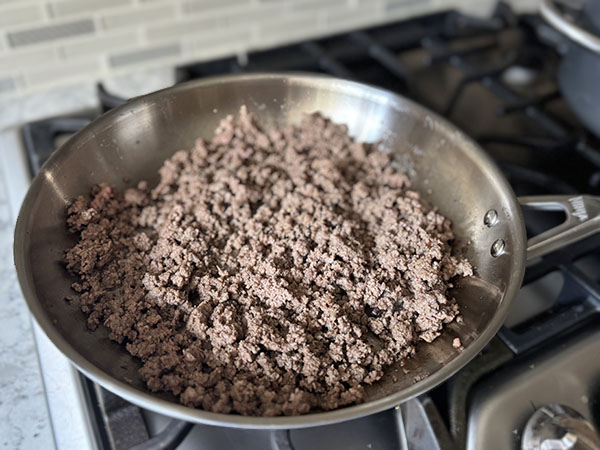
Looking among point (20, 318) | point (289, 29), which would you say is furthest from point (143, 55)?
point (20, 318)

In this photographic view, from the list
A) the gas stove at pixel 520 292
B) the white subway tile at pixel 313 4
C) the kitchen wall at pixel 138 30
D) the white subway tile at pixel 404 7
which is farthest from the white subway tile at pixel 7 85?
the white subway tile at pixel 404 7

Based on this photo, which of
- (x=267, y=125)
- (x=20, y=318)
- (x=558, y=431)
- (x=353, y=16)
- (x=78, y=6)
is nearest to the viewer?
(x=558, y=431)

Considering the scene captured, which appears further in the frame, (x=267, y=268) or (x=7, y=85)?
(x=7, y=85)

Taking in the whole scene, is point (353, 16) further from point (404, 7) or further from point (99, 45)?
point (99, 45)

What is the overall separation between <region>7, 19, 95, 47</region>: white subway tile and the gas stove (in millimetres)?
130

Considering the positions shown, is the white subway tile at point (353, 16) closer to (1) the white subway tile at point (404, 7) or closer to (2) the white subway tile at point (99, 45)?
(1) the white subway tile at point (404, 7)

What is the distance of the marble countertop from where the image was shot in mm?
595

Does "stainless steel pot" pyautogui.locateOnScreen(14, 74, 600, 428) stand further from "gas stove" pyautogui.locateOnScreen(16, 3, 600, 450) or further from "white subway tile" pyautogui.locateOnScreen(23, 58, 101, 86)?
"white subway tile" pyautogui.locateOnScreen(23, 58, 101, 86)

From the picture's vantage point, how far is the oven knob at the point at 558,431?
1.75 ft

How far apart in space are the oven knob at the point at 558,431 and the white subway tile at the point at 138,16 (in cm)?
83

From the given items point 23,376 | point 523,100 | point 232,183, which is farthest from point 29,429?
point 523,100

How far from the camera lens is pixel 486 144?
0.99m

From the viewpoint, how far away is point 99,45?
99cm

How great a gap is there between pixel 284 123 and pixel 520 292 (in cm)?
39
